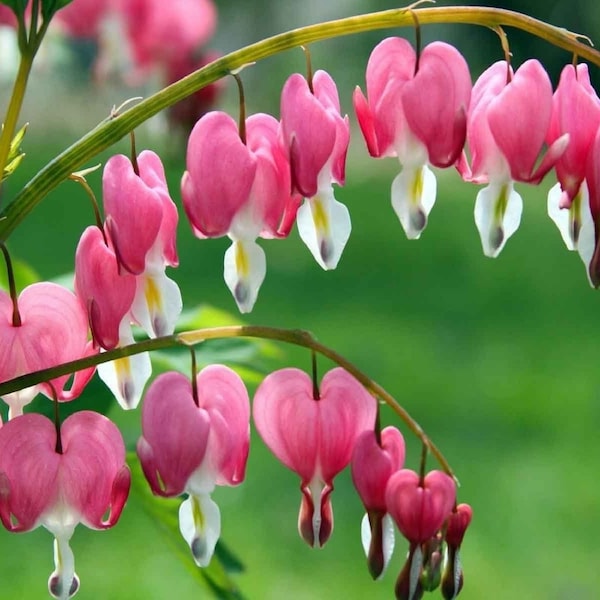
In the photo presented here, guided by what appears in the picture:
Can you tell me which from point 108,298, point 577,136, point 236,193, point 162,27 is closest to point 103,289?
point 108,298

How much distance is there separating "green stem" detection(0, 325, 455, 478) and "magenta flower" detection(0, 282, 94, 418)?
0.15 ft

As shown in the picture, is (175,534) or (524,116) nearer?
(524,116)

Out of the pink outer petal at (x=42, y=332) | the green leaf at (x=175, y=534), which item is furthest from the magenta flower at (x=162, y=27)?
the pink outer petal at (x=42, y=332)

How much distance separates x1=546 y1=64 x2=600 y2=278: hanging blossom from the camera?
0.89m

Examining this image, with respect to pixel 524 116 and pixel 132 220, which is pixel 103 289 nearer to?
pixel 132 220

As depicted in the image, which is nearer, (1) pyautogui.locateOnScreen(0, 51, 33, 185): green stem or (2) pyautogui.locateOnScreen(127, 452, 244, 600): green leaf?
(1) pyautogui.locateOnScreen(0, 51, 33, 185): green stem

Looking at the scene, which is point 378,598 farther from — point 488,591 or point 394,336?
point 394,336

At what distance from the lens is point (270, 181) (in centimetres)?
91

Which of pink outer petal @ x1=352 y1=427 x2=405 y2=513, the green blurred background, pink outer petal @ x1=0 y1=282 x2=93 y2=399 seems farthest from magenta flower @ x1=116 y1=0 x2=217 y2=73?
pink outer petal @ x1=352 y1=427 x2=405 y2=513

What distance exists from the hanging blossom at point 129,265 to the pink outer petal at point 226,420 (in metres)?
0.05

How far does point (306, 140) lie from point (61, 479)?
271 mm

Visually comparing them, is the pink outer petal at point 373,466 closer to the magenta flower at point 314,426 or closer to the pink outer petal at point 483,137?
the magenta flower at point 314,426

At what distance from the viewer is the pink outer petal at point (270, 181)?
90 cm

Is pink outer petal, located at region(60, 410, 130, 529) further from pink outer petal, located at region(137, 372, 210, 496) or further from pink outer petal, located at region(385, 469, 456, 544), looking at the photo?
pink outer petal, located at region(385, 469, 456, 544)
